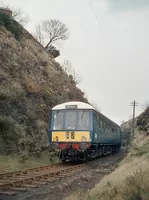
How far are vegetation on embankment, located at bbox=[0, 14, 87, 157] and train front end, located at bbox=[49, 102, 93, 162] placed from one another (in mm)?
1966

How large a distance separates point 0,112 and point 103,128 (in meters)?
6.73

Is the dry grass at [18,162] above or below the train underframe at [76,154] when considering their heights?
below

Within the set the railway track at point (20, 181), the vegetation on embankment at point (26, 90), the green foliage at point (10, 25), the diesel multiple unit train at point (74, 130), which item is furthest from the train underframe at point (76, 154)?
the green foliage at point (10, 25)

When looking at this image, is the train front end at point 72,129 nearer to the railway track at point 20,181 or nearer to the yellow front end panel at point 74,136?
the yellow front end panel at point 74,136

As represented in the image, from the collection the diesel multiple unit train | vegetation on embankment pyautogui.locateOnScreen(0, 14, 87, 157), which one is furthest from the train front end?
vegetation on embankment pyautogui.locateOnScreen(0, 14, 87, 157)

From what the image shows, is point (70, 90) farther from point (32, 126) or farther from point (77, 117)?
point (77, 117)

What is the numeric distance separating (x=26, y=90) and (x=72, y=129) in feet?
30.7

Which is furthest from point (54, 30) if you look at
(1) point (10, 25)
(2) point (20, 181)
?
(2) point (20, 181)

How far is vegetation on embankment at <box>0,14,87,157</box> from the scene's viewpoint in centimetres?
2217

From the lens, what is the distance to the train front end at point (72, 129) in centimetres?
2075

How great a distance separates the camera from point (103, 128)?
24641mm

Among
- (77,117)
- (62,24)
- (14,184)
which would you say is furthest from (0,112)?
(62,24)

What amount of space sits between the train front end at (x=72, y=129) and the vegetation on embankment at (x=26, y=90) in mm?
1966

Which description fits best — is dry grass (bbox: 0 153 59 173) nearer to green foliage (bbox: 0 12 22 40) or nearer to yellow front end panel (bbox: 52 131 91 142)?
yellow front end panel (bbox: 52 131 91 142)
